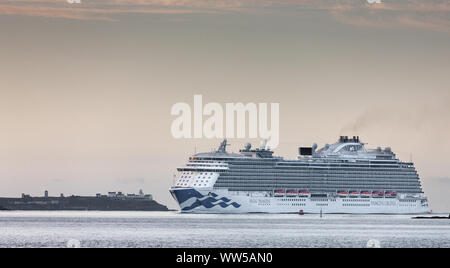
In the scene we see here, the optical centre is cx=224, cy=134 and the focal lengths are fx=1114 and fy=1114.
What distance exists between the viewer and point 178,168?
472 feet

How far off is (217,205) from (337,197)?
68.6 ft

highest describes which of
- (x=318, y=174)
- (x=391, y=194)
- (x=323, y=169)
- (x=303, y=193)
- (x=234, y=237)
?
(x=323, y=169)

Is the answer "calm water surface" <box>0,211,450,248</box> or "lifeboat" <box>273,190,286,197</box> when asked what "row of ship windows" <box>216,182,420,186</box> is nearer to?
"lifeboat" <box>273,190,286,197</box>

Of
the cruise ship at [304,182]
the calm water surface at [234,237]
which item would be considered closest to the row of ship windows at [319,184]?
the cruise ship at [304,182]

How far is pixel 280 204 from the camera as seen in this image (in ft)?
469

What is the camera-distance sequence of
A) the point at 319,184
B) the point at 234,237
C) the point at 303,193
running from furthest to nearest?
the point at 319,184 < the point at 303,193 < the point at 234,237

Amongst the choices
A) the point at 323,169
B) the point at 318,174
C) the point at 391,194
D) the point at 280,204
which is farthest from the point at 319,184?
the point at 391,194

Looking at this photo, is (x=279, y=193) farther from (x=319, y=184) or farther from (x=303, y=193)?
(x=319, y=184)

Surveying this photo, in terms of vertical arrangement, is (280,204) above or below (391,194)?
below

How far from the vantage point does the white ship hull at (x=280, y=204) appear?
13562 cm

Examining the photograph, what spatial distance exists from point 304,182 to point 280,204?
272 inches

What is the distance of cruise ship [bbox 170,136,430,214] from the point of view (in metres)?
138
